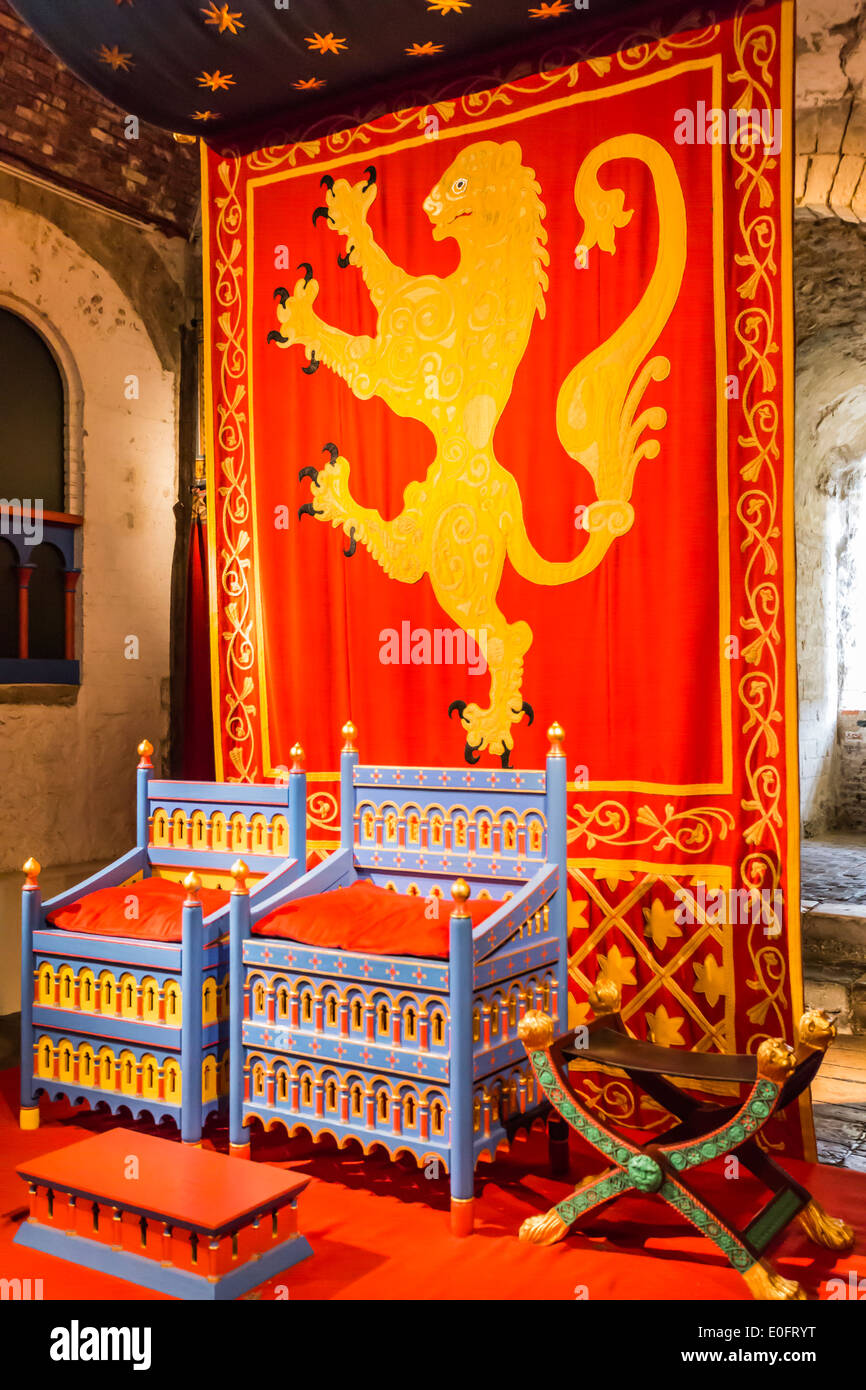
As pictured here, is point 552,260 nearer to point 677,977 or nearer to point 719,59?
point 719,59

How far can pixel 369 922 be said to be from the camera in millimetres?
3021

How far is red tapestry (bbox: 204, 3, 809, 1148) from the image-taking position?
331 cm

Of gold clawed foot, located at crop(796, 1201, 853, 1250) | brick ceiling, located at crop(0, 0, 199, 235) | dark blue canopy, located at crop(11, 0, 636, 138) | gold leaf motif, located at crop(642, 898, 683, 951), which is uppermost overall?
brick ceiling, located at crop(0, 0, 199, 235)

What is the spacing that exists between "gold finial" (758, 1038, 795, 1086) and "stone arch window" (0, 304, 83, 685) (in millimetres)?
3419

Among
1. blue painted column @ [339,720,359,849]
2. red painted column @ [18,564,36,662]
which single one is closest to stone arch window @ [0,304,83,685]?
red painted column @ [18,564,36,662]

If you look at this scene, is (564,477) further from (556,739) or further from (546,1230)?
(546,1230)

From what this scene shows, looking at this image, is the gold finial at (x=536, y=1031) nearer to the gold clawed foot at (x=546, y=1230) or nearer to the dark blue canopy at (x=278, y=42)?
the gold clawed foot at (x=546, y=1230)

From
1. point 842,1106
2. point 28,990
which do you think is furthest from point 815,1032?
point 28,990

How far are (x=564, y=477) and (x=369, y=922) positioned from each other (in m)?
1.56

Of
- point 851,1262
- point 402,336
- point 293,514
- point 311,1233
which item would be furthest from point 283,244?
point 851,1262

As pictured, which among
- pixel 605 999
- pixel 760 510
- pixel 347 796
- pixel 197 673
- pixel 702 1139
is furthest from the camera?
pixel 197 673

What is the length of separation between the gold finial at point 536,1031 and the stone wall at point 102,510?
9.00 ft

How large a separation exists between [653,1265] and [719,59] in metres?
Result: 3.25

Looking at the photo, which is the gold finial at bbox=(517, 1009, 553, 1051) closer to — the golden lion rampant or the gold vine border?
the gold vine border
